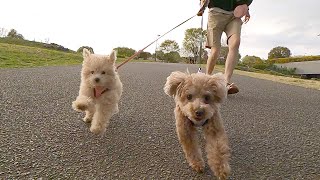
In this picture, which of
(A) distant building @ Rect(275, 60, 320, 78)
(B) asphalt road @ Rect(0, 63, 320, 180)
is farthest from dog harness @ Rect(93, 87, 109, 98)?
(A) distant building @ Rect(275, 60, 320, 78)

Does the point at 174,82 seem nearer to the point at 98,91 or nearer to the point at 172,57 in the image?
the point at 98,91

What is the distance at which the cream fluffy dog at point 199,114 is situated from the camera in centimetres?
275

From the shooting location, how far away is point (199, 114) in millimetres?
2818

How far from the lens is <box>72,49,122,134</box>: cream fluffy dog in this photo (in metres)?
3.81

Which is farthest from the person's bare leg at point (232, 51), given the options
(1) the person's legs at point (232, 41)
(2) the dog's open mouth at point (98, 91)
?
(2) the dog's open mouth at point (98, 91)

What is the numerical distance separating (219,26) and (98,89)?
2.95 m

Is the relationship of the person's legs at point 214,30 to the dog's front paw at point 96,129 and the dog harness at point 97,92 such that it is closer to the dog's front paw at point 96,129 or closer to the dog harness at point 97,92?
the dog harness at point 97,92

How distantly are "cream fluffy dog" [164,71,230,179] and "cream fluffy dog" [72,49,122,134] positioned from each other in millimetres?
983

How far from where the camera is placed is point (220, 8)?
19.7ft

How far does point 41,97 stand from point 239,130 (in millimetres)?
3194

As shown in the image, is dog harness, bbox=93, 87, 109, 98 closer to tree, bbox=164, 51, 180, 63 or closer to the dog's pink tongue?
the dog's pink tongue

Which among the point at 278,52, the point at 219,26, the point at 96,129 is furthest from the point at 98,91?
the point at 278,52

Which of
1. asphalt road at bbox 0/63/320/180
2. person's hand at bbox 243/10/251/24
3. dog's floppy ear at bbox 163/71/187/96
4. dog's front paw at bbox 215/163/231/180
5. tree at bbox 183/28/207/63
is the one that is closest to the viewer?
dog's front paw at bbox 215/163/231/180

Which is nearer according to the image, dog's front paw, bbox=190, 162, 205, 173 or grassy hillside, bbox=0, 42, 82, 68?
dog's front paw, bbox=190, 162, 205, 173
